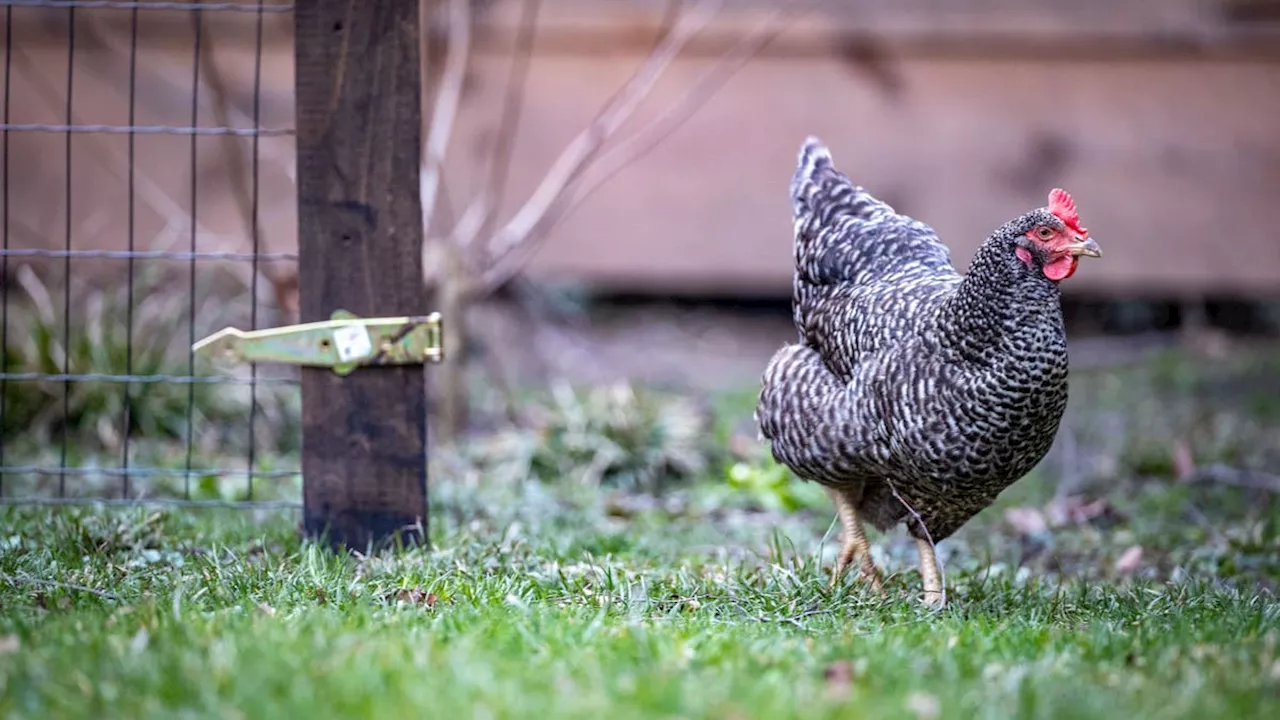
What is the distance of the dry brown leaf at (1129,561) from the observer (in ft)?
16.3

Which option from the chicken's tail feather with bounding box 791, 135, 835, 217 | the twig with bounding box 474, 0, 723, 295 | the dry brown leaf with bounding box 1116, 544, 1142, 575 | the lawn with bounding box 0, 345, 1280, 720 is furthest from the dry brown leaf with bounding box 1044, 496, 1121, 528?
the twig with bounding box 474, 0, 723, 295

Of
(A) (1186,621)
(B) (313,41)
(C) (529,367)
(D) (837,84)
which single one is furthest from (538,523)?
(D) (837,84)

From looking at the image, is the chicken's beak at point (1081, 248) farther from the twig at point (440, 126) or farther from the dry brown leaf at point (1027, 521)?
the twig at point (440, 126)

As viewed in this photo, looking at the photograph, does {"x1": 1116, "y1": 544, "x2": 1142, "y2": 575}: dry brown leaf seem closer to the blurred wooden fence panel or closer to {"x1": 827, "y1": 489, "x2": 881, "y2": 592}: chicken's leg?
{"x1": 827, "y1": 489, "x2": 881, "y2": 592}: chicken's leg

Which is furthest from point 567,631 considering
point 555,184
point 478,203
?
point 478,203

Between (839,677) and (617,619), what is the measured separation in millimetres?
776

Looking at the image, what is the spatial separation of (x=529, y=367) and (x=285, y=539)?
4.93 meters

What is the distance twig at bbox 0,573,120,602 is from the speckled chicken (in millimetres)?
1989

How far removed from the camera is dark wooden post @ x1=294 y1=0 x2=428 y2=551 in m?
4.20

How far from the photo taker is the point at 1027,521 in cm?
570

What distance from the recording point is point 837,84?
9.36 meters

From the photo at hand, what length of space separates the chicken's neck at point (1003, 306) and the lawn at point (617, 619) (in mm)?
731

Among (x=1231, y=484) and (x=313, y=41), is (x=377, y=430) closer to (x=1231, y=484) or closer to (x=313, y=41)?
(x=313, y=41)

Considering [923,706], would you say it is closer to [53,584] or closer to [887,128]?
[53,584]
